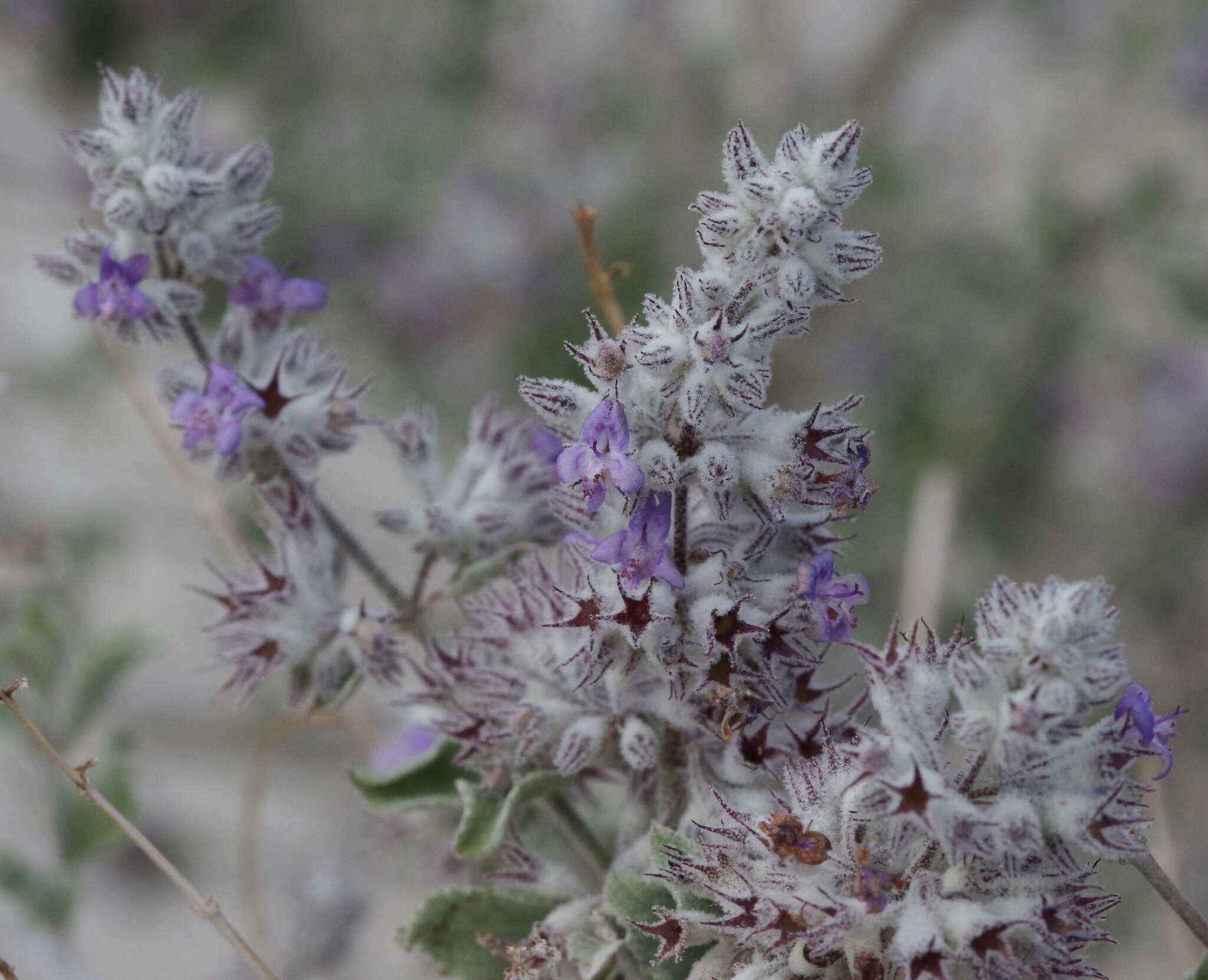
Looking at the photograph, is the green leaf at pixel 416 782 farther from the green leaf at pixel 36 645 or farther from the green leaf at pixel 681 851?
the green leaf at pixel 36 645

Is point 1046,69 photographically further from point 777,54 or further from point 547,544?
point 547,544

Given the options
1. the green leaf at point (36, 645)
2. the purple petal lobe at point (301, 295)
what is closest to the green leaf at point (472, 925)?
the purple petal lobe at point (301, 295)

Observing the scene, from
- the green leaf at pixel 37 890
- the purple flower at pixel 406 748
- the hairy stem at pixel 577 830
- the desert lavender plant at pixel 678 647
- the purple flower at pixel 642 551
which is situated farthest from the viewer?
the green leaf at pixel 37 890

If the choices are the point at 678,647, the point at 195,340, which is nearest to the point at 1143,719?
the point at 678,647

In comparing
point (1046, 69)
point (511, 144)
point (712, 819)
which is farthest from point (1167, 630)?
point (712, 819)

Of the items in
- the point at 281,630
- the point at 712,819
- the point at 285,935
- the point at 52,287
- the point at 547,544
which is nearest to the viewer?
the point at 712,819

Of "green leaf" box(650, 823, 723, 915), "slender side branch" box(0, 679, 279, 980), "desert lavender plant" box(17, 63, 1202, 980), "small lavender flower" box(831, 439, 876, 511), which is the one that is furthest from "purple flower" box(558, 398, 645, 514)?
"slender side branch" box(0, 679, 279, 980)

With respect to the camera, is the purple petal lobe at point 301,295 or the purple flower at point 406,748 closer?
the purple petal lobe at point 301,295
